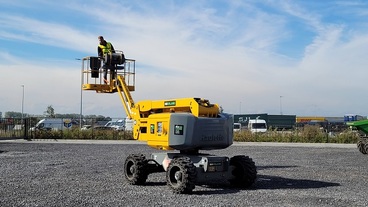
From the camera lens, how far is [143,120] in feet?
43.4

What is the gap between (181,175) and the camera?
11.3 metres

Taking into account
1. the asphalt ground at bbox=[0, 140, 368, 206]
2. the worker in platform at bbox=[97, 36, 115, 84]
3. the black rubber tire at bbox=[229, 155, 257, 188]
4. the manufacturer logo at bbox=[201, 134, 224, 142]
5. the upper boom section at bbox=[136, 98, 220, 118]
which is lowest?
the asphalt ground at bbox=[0, 140, 368, 206]

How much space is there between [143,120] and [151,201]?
141 inches

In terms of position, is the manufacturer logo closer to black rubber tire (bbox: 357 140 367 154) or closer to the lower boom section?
the lower boom section

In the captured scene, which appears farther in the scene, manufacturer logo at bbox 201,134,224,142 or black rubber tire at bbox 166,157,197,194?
manufacturer logo at bbox 201,134,224,142

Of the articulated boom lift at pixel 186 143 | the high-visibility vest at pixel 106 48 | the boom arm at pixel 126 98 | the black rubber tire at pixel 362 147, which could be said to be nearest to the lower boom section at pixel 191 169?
the articulated boom lift at pixel 186 143

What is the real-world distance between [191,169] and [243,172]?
178 centimetres

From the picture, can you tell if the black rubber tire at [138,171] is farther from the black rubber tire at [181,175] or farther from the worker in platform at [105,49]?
the worker in platform at [105,49]

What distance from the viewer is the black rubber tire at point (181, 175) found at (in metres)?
11.0

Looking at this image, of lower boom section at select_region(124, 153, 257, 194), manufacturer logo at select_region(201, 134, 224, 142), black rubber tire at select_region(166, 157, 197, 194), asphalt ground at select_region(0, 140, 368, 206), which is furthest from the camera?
manufacturer logo at select_region(201, 134, 224, 142)

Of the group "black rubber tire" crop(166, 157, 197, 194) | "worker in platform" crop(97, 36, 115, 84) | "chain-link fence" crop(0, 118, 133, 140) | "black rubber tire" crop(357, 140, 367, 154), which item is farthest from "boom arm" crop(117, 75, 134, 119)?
"chain-link fence" crop(0, 118, 133, 140)

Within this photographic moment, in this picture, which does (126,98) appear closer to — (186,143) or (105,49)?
(105,49)

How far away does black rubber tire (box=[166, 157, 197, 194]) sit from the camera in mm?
11016

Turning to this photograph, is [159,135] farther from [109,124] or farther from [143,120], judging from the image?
[109,124]
